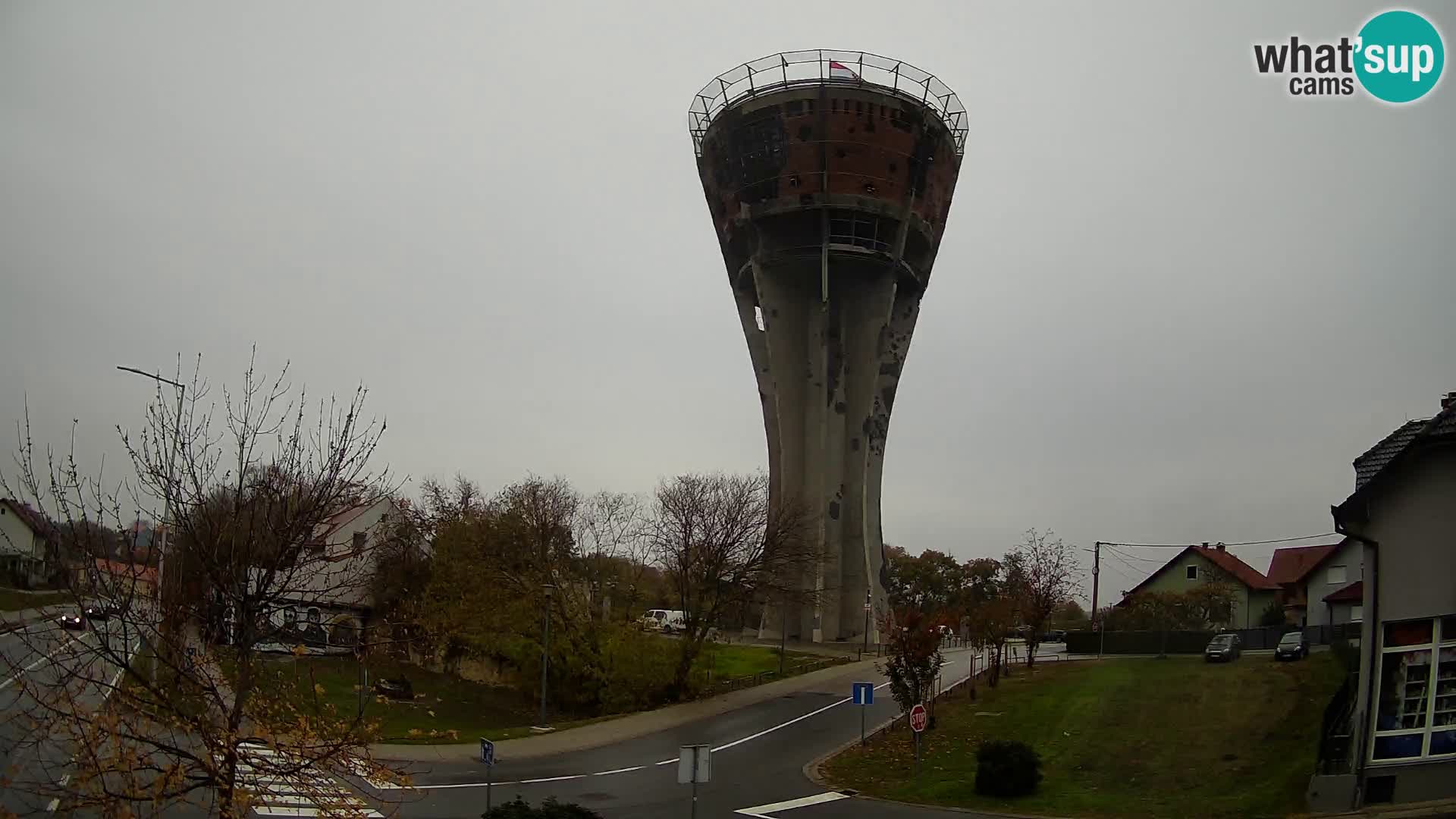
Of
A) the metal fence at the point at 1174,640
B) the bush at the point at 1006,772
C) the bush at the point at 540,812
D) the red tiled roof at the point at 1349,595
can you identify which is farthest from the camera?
the metal fence at the point at 1174,640

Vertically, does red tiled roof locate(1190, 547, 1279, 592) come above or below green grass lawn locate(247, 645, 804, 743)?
above

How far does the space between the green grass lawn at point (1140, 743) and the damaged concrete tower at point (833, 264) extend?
25.4 m

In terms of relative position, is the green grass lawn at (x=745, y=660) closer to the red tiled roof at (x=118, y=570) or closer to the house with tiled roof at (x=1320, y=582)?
the house with tiled roof at (x=1320, y=582)

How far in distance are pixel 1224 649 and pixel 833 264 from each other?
3183 centimetres

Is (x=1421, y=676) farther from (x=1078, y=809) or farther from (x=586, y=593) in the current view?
(x=586, y=593)

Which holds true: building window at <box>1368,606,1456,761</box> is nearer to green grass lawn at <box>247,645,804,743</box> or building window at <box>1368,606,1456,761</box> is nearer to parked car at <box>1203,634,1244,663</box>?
green grass lawn at <box>247,645,804,743</box>

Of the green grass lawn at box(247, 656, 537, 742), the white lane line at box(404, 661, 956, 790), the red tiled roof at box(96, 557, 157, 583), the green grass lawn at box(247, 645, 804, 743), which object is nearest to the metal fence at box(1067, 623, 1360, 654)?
the green grass lawn at box(247, 645, 804, 743)

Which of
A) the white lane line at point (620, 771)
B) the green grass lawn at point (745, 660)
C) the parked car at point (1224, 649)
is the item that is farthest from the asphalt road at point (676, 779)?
the parked car at point (1224, 649)

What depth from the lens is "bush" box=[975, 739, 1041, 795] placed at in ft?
70.0

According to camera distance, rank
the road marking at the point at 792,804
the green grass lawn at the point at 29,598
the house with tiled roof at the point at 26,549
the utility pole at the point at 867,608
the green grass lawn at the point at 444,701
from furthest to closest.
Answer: the utility pole at the point at 867,608 < the green grass lawn at the point at 444,701 < the road marking at the point at 792,804 < the green grass lawn at the point at 29,598 < the house with tiled roof at the point at 26,549

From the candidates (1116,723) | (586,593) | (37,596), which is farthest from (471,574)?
(37,596)

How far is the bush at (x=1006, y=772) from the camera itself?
21344 mm

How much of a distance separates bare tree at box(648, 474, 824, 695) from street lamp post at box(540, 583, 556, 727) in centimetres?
523

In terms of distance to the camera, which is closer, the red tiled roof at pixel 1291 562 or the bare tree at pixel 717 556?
the bare tree at pixel 717 556
